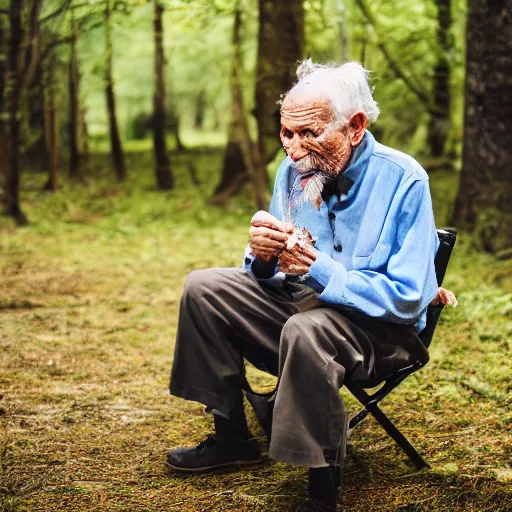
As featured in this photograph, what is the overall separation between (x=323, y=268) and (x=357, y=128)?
2.05 ft

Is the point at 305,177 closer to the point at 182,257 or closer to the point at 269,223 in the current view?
the point at 269,223

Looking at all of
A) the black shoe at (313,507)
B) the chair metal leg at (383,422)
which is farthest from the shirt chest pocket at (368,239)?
the black shoe at (313,507)

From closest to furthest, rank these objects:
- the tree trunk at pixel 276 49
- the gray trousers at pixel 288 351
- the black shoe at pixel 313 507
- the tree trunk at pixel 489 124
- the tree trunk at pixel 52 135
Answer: the gray trousers at pixel 288 351
the black shoe at pixel 313 507
the tree trunk at pixel 489 124
the tree trunk at pixel 276 49
the tree trunk at pixel 52 135

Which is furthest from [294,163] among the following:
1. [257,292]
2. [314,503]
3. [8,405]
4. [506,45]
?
[506,45]

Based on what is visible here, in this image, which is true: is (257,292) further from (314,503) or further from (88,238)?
(88,238)

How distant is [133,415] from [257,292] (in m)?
1.29

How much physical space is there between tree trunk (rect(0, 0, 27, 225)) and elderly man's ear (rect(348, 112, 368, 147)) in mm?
7187

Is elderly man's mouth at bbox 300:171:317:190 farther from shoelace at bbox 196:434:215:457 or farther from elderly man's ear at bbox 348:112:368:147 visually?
shoelace at bbox 196:434:215:457

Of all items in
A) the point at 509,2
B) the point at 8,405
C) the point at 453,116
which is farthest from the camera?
the point at 453,116

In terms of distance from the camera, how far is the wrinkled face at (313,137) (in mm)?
2766

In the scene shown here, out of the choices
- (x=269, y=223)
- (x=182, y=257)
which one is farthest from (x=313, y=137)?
(x=182, y=257)

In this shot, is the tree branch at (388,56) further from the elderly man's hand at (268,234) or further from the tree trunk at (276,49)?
the elderly man's hand at (268,234)

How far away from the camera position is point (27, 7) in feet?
28.9

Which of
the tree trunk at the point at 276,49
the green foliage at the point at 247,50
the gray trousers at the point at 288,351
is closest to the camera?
the gray trousers at the point at 288,351
